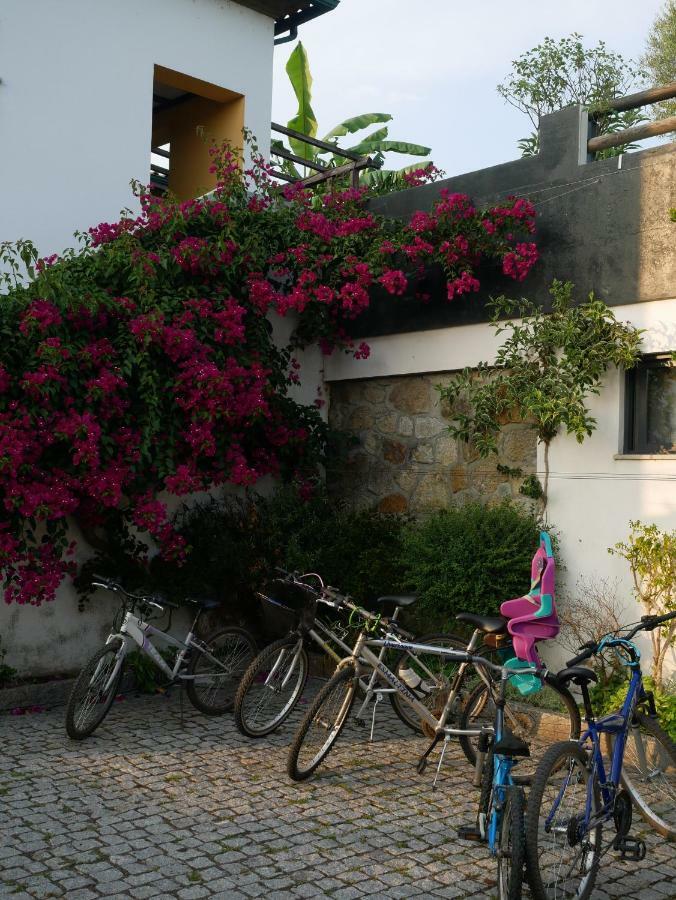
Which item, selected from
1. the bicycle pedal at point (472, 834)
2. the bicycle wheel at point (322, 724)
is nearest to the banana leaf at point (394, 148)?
the bicycle wheel at point (322, 724)

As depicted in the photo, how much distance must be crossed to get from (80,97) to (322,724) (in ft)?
21.7

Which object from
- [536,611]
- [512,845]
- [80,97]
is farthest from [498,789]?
[80,97]

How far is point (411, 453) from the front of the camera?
865 cm

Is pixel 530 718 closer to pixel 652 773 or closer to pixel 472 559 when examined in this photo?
pixel 472 559

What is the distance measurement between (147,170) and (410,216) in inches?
112

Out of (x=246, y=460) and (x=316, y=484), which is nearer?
(x=246, y=460)

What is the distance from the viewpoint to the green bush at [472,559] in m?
7.03

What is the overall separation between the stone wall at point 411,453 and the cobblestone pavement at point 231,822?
92.3 inches

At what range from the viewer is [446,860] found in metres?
4.49

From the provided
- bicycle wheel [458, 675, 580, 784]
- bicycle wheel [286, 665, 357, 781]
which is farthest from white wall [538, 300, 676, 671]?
bicycle wheel [286, 665, 357, 781]

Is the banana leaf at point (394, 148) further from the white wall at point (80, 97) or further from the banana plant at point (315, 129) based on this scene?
the white wall at point (80, 97)

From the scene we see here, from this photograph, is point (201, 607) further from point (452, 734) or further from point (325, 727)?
point (452, 734)

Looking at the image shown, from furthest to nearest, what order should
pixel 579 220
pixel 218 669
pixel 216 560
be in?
pixel 216 560
pixel 579 220
pixel 218 669

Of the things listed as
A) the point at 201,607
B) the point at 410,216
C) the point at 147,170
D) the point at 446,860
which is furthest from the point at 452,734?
the point at 147,170
